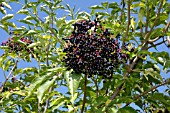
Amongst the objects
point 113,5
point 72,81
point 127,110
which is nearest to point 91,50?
point 72,81

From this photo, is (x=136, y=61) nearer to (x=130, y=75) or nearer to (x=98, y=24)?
(x=130, y=75)

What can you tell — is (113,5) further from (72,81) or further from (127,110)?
(72,81)

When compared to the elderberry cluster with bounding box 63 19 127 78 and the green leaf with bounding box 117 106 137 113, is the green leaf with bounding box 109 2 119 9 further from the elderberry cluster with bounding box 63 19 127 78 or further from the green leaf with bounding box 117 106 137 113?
the green leaf with bounding box 117 106 137 113

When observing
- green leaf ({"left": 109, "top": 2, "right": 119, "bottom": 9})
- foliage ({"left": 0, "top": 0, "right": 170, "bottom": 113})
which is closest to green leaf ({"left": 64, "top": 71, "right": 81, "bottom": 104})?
foliage ({"left": 0, "top": 0, "right": 170, "bottom": 113})

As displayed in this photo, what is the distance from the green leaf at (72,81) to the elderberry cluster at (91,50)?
2.2 inches

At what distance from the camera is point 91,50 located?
283 cm

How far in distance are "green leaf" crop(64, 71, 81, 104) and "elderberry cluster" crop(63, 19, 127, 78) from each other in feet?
0.19

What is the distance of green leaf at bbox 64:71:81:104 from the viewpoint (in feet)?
8.51

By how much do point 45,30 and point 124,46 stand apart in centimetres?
84

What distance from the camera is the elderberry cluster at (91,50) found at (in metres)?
2.79

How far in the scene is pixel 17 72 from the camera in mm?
4973

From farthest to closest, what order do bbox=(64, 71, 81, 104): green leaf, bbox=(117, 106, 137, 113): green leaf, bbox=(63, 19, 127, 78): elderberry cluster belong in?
bbox=(117, 106, 137, 113): green leaf < bbox=(63, 19, 127, 78): elderberry cluster < bbox=(64, 71, 81, 104): green leaf

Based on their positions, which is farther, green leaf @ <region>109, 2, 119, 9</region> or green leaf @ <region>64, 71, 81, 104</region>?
green leaf @ <region>109, 2, 119, 9</region>

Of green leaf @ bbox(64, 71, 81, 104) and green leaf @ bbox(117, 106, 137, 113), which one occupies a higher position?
green leaf @ bbox(64, 71, 81, 104)
